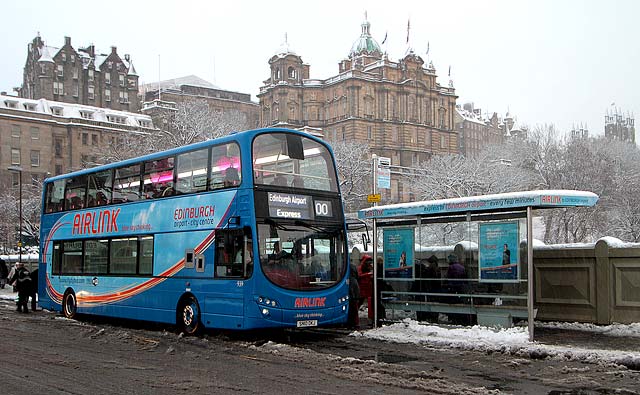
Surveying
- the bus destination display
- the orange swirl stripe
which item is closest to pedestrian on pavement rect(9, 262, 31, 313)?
the orange swirl stripe

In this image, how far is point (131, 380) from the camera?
10875 mm

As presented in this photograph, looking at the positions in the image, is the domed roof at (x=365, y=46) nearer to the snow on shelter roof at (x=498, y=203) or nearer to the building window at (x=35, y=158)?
the building window at (x=35, y=158)

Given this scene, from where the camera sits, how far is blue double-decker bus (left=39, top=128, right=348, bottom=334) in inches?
597

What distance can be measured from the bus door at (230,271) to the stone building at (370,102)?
112 meters

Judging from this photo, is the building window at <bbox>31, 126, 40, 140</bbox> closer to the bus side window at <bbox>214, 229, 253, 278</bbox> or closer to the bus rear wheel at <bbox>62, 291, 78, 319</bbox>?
the bus rear wheel at <bbox>62, 291, 78, 319</bbox>

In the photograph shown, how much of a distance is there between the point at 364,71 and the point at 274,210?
119 metres

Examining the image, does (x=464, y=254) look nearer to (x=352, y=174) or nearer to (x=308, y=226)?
(x=308, y=226)

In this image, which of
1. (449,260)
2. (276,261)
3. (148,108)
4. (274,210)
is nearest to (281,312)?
(276,261)

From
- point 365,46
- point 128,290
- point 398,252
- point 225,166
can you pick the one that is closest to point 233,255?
point 225,166

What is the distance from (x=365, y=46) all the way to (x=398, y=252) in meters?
127

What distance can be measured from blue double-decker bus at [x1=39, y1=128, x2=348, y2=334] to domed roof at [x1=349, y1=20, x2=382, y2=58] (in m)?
124

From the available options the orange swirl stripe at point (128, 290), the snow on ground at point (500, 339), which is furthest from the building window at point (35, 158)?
the snow on ground at point (500, 339)

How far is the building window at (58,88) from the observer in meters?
122

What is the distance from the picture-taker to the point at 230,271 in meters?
15.6
